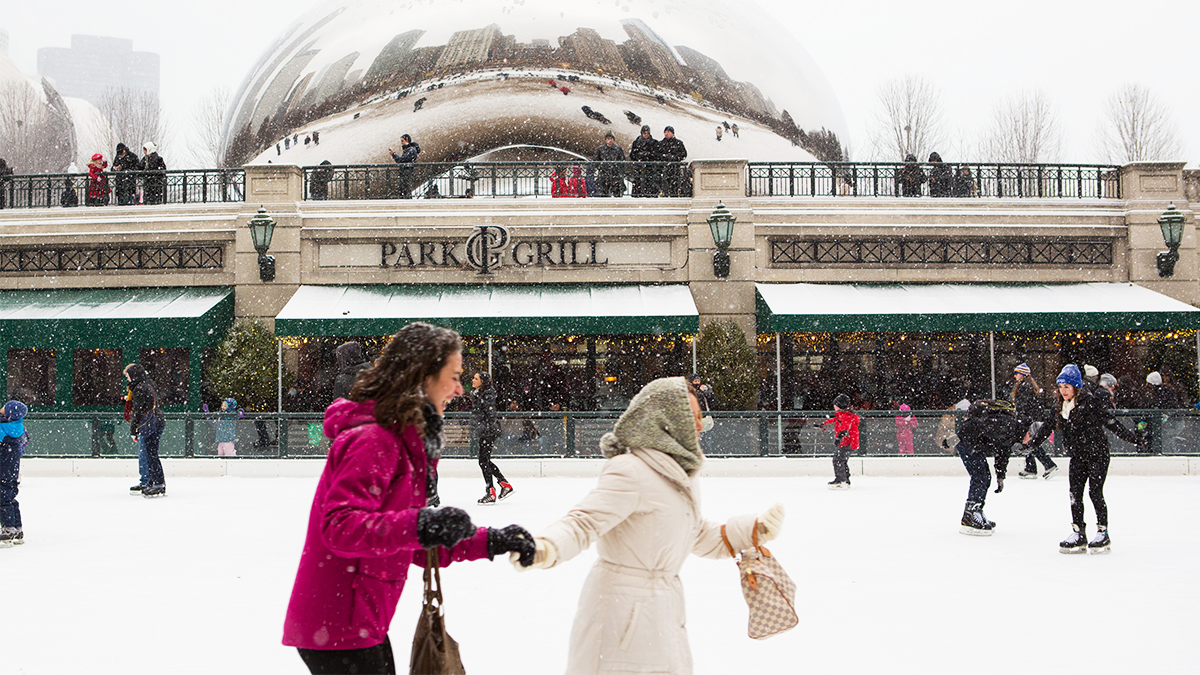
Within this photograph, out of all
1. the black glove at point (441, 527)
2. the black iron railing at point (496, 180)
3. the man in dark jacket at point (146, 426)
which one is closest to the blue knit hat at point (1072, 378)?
the black glove at point (441, 527)

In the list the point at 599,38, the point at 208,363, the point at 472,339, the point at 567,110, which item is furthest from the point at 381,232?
the point at 599,38

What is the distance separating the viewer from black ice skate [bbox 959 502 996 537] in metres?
8.41

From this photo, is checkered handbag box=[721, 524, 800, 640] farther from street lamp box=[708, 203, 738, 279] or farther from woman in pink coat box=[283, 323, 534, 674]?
street lamp box=[708, 203, 738, 279]

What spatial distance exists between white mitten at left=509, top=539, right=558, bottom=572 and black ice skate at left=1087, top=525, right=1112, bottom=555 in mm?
6436

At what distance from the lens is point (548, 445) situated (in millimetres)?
14531

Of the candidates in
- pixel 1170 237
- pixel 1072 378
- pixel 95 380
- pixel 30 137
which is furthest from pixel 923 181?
pixel 30 137

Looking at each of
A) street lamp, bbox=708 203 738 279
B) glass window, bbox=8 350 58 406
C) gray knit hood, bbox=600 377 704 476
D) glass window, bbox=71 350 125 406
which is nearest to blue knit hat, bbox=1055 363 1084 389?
gray knit hood, bbox=600 377 704 476

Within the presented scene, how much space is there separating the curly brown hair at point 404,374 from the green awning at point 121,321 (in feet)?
54.4

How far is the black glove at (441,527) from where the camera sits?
7.22ft

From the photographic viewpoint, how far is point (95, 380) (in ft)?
63.2

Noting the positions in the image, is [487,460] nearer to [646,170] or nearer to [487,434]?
[487,434]

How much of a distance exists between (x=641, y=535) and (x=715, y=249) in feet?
52.7

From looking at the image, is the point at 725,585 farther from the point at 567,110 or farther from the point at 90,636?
the point at 567,110

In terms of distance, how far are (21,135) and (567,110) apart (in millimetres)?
31216
